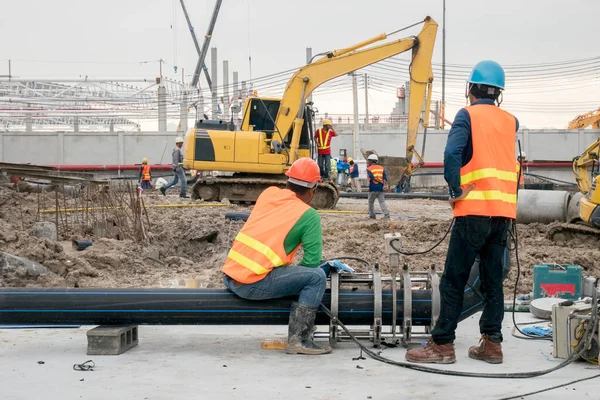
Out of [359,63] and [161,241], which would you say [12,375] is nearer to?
[161,241]

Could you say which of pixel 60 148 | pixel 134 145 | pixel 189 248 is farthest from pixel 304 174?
pixel 60 148

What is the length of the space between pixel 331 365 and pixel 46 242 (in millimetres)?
Answer: 6861

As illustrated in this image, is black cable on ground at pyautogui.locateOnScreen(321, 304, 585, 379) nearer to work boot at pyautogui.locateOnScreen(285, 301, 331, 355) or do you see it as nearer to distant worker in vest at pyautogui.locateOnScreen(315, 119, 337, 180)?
work boot at pyautogui.locateOnScreen(285, 301, 331, 355)

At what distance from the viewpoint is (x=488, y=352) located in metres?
5.29

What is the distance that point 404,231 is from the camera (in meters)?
14.4

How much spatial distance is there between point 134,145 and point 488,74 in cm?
3360

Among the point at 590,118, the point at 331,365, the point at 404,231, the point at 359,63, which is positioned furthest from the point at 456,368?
the point at 590,118

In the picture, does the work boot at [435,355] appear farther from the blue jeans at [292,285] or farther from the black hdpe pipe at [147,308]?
the blue jeans at [292,285]

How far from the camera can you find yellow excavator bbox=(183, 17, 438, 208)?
18812 mm

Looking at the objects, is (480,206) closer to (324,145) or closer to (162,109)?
(324,145)

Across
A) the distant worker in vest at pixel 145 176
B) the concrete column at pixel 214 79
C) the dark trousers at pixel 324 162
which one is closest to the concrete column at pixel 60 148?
the concrete column at pixel 214 79

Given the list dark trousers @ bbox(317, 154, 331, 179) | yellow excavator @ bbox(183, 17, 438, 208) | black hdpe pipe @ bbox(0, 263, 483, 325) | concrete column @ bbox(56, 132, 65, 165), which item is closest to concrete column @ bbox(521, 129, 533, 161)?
yellow excavator @ bbox(183, 17, 438, 208)

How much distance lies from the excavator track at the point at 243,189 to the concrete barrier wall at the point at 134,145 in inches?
691

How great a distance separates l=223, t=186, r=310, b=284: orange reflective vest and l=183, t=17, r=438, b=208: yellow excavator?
43.9 ft
